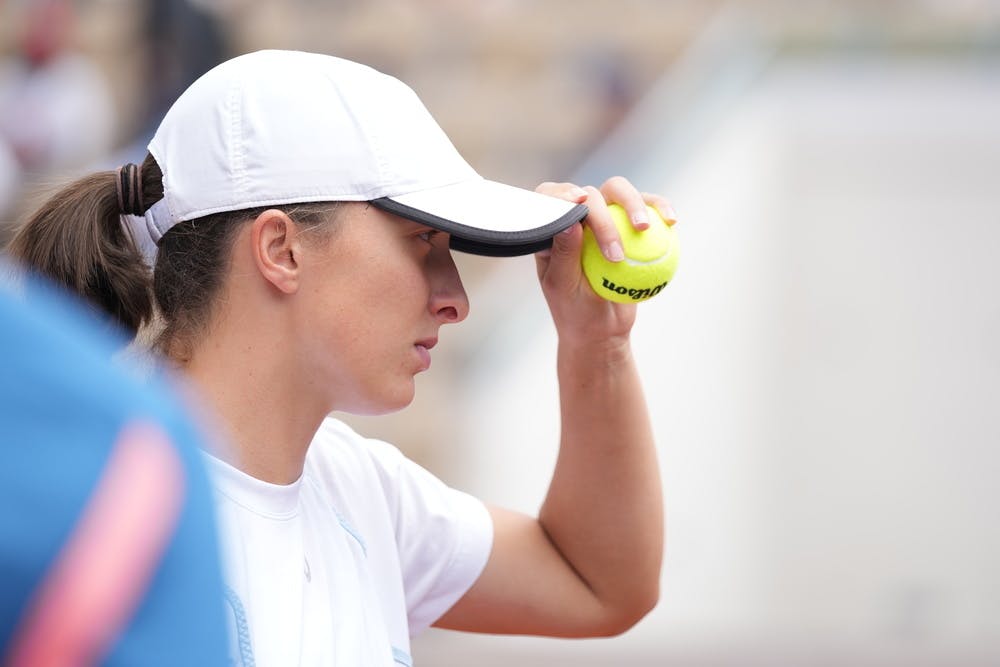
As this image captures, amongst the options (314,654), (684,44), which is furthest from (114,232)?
(684,44)

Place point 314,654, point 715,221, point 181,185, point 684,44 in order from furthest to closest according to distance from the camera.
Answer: point 684,44
point 715,221
point 181,185
point 314,654

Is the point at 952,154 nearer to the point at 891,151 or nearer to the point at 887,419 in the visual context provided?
the point at 891,151

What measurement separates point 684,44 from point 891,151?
1.87 m

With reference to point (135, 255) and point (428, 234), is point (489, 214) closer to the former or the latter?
point (428, 234)

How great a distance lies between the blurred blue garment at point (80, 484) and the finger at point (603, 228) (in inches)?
52.7

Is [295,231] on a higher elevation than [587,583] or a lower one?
higher

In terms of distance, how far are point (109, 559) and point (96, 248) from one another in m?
1.23

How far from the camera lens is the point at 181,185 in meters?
1.79

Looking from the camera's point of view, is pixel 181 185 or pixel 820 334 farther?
pixel 820 334

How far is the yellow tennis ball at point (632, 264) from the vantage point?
2033 mm

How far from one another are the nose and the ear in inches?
7.7

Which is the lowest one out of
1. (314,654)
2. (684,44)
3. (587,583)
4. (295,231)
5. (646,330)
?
(314,654)

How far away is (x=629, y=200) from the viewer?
208 cm

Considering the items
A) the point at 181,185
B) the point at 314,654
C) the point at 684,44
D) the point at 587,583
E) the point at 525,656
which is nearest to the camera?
the point at 314,654
